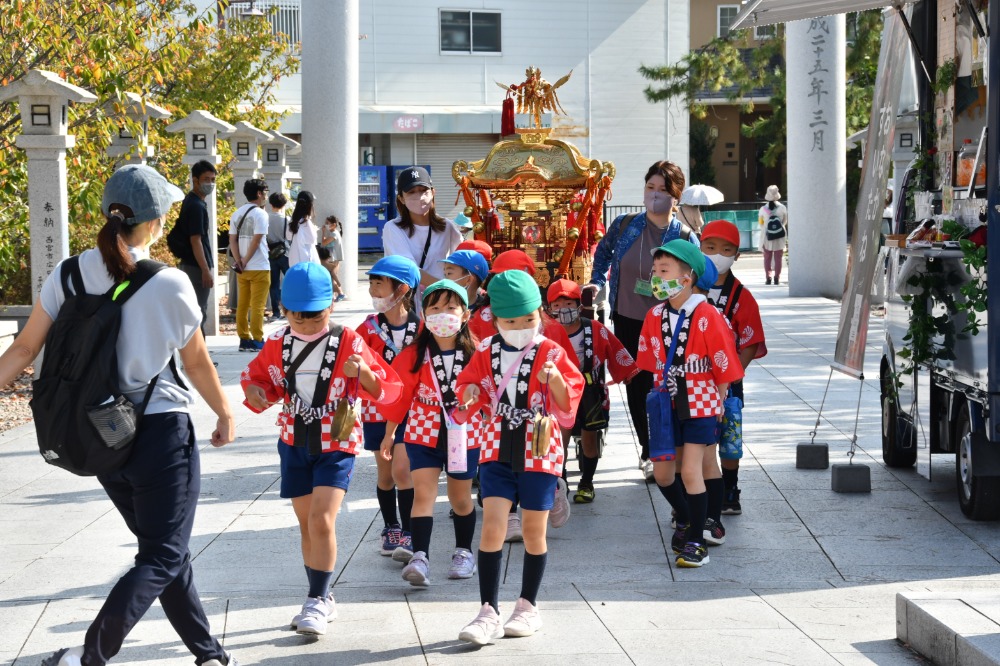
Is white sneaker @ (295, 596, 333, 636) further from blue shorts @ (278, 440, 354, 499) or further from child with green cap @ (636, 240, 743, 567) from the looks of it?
child with green cap @ (636, 240, 743, 567)

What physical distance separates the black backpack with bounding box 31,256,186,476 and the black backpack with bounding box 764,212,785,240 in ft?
68.7

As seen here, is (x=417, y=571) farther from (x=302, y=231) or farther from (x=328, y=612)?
(x=302, y=231)

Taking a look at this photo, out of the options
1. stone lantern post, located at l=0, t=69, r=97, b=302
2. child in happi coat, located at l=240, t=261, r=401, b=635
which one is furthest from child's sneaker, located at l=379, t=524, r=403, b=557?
stone lantern post, located at l=0, t=69, r=97, b=302

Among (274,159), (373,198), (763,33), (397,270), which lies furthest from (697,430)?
(373,198)

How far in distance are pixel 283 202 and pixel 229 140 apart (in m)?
3.86

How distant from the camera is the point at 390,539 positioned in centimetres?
677

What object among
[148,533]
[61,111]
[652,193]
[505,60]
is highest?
[505,60]

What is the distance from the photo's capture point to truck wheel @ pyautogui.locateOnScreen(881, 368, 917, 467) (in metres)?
8.72

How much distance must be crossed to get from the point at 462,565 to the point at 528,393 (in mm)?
1226

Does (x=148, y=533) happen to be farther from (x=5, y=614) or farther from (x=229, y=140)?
(x=229, y=140)

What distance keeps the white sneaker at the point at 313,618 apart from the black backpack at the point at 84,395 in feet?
4.17

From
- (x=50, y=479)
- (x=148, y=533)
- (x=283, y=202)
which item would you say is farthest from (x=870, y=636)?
(x=283, y=202)

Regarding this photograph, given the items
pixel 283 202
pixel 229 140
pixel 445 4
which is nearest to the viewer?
pixel 283 202

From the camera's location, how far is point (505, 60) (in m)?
39.2
